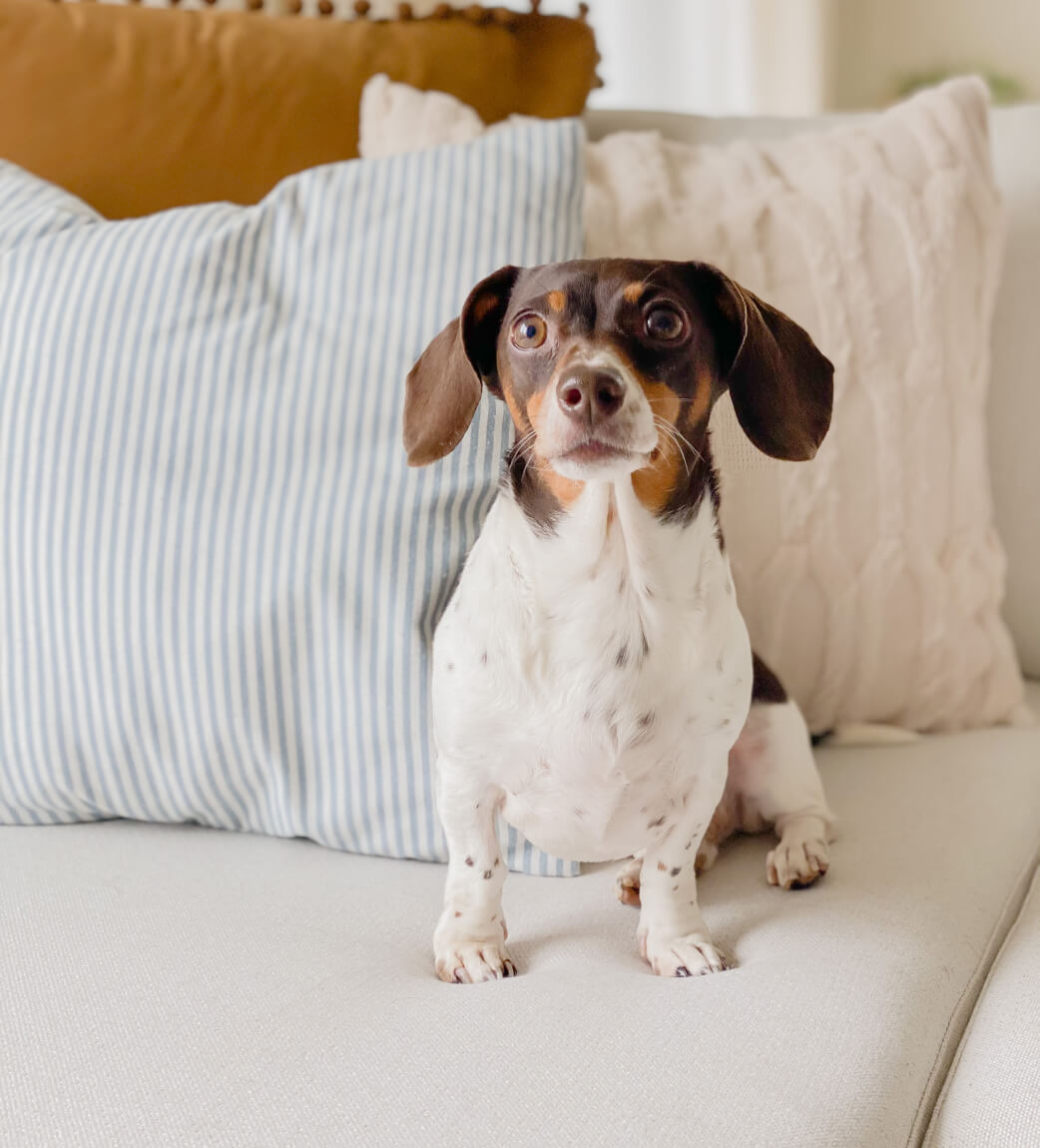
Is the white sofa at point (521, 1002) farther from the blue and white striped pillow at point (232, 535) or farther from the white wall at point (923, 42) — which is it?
the white wall at point (923, 42)

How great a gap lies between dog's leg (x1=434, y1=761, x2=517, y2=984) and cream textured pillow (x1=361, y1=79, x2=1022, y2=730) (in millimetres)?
481

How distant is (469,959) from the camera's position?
3.01 ft

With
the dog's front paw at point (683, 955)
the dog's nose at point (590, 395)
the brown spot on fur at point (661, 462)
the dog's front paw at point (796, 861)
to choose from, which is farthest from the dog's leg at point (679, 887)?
the dog's nose at point (590, 395)

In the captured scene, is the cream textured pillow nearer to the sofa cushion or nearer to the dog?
the dog

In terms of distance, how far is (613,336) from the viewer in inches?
33.1

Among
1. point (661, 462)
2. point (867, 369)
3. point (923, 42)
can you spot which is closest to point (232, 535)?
A: point (661, 462)

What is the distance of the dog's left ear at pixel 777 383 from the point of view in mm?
850

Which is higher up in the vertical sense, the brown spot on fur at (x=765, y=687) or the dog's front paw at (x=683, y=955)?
the brown spot on fur at (x=765, y=687)

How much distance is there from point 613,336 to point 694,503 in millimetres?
153

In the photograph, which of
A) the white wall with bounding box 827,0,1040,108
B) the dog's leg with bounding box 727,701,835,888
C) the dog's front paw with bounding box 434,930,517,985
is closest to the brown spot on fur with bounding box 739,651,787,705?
the dog's leg with bounding box 727,701,835,888

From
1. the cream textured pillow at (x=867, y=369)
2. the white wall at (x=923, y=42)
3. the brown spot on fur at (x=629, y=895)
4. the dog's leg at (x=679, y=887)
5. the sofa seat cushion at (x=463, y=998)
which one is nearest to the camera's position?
the sofa seat cushion at (x=463, y=998)

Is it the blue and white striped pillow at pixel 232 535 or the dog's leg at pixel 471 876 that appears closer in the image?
the dog's leg at pixel 471 876

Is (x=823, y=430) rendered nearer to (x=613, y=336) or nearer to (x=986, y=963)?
(x=613, y=336)

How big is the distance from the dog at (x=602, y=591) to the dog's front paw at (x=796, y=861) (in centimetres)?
11
